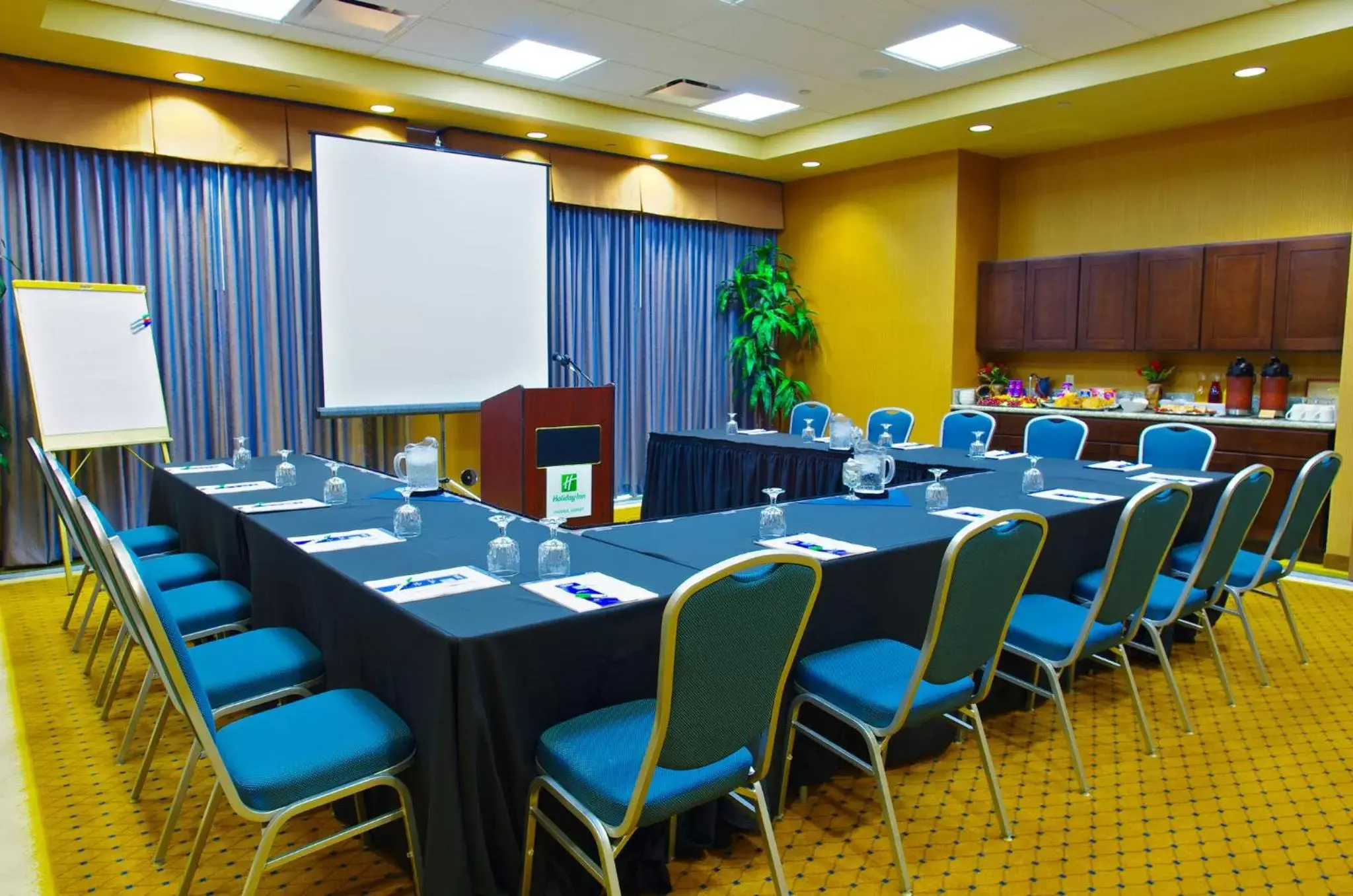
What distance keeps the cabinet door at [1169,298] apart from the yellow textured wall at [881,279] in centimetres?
137

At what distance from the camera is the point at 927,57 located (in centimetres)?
541

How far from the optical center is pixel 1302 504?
3355 millimetres

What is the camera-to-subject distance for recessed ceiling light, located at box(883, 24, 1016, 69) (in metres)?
5.05

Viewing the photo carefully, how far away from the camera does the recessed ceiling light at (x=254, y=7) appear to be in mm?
4500

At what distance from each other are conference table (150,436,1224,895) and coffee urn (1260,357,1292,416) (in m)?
2.43

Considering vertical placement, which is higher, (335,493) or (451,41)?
(451,41)

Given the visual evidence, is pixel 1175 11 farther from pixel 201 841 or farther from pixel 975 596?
pixel 201 841

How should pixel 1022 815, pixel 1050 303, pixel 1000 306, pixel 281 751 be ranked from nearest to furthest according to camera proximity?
pixel 281 751 < pixel 1022 815 < pixel 1050 303 < pixel 1000 306

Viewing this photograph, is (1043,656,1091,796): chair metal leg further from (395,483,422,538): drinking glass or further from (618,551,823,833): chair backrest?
(395,483,422,538): drinking glass

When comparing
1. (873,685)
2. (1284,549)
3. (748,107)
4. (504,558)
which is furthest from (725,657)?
(748,107)

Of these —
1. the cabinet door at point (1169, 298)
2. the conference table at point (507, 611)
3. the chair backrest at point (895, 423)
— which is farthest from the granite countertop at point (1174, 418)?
the conference table at point (507, 611)

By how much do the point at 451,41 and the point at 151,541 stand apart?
3208 mm

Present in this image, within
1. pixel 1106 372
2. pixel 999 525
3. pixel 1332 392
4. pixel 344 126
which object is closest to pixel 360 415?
pixel 344 126

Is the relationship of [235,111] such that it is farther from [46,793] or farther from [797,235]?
[797,235]
